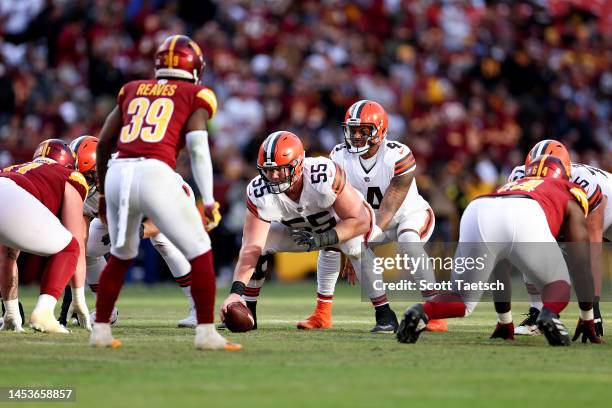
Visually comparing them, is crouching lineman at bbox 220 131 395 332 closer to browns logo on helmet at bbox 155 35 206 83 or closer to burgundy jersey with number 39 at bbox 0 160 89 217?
burgundy jersey with number 39 at bbox 0 160 89 217

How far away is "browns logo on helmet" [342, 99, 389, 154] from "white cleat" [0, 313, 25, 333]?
3551 mm

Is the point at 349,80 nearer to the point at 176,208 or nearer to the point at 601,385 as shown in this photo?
the point at 176,208

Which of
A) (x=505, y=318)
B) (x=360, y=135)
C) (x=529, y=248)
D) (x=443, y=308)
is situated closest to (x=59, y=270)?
(x=443, y=308)

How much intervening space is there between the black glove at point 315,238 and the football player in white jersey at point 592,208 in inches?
70.4

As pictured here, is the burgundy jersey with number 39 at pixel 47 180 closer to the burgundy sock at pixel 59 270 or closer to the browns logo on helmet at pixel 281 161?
the burgundy sock at pixel 59 270

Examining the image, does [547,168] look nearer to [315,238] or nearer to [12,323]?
[315,238]

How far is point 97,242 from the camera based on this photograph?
10422mm

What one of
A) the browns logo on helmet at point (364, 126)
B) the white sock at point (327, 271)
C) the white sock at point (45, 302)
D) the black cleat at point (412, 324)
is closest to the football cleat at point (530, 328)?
the black cleat at point (412, 324)

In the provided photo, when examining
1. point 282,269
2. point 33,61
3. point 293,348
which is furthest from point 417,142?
point 293,348

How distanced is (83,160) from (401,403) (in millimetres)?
5888

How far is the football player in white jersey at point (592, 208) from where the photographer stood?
889 centimetres

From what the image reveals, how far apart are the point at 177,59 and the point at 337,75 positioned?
40.4 feet

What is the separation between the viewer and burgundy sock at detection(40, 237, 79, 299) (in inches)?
339

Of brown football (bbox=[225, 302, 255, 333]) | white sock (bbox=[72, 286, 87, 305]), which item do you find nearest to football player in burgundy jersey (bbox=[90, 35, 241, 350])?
brown football (bbox=[225, 302, 255, 333])
